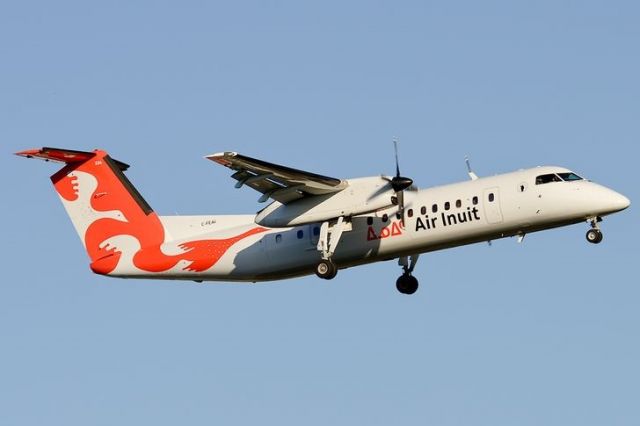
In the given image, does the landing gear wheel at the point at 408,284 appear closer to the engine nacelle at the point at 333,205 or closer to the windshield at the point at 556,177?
the engine nacelle at the point at 333,205

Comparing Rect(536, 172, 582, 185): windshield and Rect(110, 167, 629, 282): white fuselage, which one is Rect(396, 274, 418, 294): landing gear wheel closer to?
Rect(110, 167, 629, 282): white fuselage

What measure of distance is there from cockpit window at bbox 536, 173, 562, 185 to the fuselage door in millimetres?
836

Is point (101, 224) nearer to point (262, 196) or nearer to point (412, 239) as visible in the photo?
point (262, 196)

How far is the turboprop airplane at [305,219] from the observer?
73.6 feet

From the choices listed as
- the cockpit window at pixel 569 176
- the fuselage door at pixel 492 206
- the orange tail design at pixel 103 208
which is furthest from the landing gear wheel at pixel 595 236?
the orange tail design at pixel 103 208

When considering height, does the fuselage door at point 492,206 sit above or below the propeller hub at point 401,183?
below

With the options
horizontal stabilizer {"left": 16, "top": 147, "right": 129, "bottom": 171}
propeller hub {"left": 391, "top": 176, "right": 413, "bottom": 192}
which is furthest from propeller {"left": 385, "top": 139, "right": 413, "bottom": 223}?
horizontal stabilizer {"left": 16, "top": 147, "right": 129, "bottom": 171}

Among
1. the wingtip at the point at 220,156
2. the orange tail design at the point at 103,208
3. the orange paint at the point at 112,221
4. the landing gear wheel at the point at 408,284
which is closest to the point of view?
the wingtip at the point at 220,156

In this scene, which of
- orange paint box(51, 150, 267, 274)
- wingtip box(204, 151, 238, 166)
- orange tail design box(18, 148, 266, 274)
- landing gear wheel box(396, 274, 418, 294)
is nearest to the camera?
wingtip box(204, 151, 238, 166)

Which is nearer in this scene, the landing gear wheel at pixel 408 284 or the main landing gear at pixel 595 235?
the main landing gear at pixel 595 235

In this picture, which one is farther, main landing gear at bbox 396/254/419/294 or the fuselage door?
main landing gear at bbox 396/254/419/294

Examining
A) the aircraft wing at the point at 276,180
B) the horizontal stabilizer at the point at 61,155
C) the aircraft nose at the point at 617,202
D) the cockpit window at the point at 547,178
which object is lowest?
the aircraft nose at the point at 617,202

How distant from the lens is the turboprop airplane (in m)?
22.4

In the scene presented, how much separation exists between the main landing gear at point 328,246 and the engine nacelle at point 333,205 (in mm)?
222
